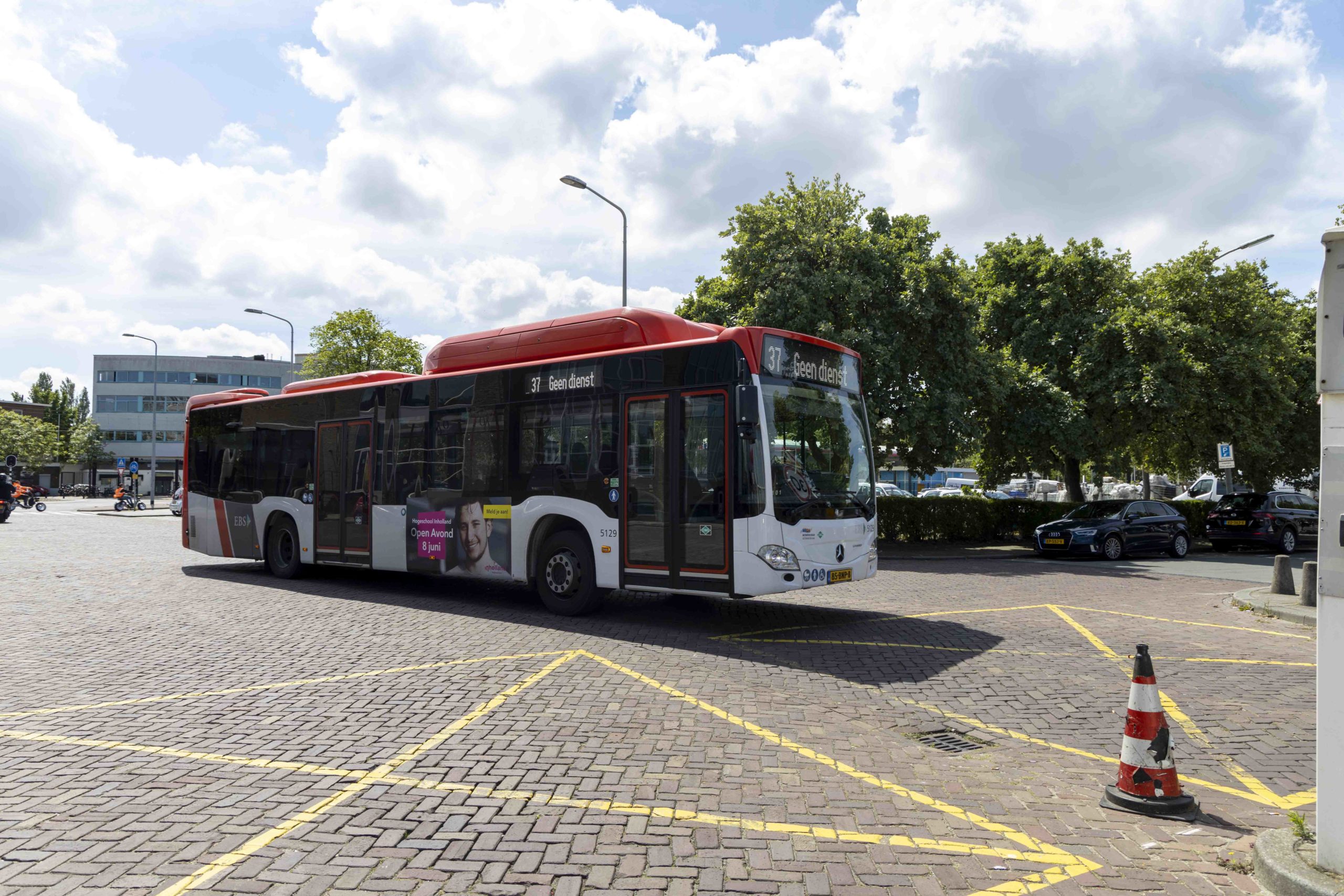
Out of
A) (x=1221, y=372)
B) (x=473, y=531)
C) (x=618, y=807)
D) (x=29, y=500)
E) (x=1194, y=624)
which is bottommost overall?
(x=1194, y=624)

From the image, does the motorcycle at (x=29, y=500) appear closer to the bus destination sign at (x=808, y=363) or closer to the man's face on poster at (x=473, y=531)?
the man's face on poster at (x=473, y=531)

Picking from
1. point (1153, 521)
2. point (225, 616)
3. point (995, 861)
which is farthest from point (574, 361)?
point (1153, 521)

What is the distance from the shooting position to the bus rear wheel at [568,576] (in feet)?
34.4

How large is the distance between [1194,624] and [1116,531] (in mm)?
11896

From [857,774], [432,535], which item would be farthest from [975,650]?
[432,535]

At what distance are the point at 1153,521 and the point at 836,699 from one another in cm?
1934

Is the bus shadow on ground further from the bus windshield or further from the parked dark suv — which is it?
the parked dark suv

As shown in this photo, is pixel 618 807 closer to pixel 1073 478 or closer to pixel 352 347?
pixel 1073 478

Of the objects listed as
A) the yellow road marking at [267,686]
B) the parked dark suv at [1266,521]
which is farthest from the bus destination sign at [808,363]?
the parked dark suv at [1266,521]

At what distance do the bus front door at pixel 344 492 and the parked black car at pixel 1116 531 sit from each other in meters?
16.5

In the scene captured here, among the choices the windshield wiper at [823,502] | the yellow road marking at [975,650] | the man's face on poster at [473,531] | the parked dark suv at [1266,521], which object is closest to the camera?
the yellow road marking at [975,650]

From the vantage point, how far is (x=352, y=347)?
41844mm

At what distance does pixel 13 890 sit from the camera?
11.6ft

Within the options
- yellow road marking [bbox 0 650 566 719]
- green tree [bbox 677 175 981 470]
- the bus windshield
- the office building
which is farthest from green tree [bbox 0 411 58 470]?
the bus windshield
